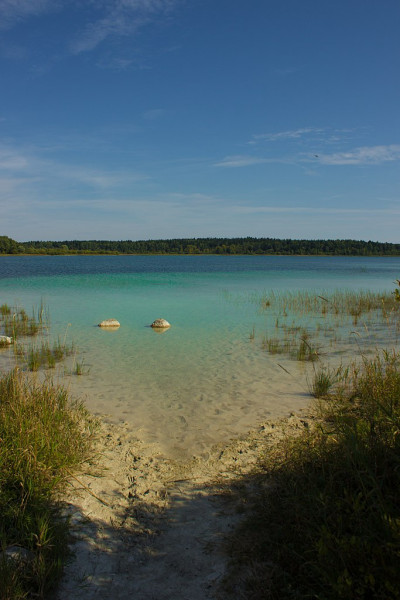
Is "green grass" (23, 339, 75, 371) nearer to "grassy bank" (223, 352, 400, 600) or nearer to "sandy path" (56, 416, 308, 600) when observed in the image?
"sandy path" (56, 416, 308, 600)

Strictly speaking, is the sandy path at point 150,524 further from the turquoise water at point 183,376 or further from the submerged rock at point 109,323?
the submerged rock at point 109,323

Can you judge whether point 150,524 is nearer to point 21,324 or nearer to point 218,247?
point 21,324

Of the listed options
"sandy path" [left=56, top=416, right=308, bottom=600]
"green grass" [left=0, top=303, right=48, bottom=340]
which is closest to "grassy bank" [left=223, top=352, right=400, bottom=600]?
"sandy path" [left=56, top=416, right=308, bottom=600]

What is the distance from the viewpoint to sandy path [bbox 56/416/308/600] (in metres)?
3.17

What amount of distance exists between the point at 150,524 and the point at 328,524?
1.70m

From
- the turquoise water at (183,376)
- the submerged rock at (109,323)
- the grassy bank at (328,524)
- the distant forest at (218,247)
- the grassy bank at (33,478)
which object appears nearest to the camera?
the grassy bank at (328,524)

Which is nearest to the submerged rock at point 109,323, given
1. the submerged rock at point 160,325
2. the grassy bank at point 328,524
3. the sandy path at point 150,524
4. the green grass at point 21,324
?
the submerged rock at point 160,325

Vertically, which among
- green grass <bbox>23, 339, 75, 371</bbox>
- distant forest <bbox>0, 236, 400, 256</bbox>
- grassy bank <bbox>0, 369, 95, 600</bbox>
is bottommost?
green grass <bbox>23, 339, 75, 371</bbox>

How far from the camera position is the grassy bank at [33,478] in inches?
119

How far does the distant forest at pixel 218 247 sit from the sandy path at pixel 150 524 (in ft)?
436

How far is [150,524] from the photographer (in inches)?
154

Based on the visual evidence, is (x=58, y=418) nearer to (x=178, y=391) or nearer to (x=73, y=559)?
(x=73, y=559)

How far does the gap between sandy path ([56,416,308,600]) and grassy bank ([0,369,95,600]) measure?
0.20 m

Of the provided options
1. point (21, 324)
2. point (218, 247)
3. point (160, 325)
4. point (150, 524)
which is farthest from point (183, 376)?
point (218, 247)
